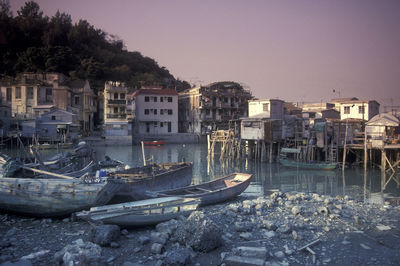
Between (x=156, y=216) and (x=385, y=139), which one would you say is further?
(x=385, y=139)

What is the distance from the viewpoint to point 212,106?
6272 cm

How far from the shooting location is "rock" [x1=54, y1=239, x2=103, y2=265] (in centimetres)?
771

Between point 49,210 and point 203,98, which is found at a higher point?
point 203,98

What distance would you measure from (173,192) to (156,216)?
151 inches

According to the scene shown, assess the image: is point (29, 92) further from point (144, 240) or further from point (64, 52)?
point (144, 240)

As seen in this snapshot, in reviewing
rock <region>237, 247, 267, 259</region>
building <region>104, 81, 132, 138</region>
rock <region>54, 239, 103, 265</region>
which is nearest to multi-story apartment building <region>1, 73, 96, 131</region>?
building <region>104, 81, 132, 138</region>

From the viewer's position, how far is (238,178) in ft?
59.2

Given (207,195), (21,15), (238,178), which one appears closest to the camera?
(207,195)

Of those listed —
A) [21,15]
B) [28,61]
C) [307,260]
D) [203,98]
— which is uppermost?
[21,15]

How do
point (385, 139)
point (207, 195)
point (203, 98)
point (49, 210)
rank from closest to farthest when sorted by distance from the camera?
1. point (49, 210)
2. point (207, 195)
3. point (385, 139)
4. point (203, 98)

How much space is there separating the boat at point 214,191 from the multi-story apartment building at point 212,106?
141 feet

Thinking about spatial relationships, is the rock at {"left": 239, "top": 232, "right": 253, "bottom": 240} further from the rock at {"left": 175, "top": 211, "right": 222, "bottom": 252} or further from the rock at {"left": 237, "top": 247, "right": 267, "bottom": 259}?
the rock at {"left": 237, "top": 247, "right": 267, "bottom": 259}

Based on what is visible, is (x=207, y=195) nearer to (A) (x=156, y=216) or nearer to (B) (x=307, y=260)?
(A) (x=156, y=216)

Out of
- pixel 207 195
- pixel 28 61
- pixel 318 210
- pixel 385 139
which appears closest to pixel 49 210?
pixel 207 195
